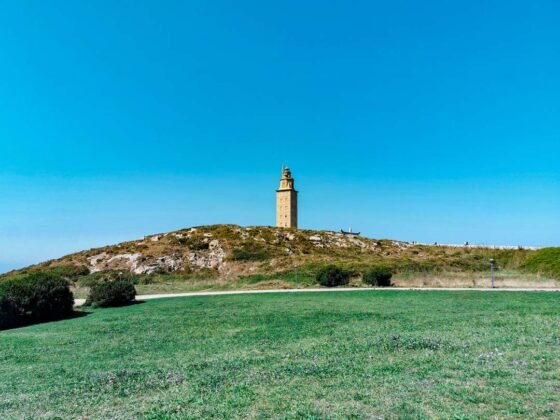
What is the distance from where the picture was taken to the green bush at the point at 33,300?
1764cm

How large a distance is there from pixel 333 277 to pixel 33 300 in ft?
54.9

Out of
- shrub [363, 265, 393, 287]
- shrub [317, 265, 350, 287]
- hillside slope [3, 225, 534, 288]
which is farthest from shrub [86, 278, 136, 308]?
shrub [363, 265, 393, 287]

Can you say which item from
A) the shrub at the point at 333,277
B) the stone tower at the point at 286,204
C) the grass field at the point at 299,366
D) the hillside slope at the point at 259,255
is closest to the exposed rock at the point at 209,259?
the hillside slope at the point at 259,255

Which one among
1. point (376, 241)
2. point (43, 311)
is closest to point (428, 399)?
point (43, 311)

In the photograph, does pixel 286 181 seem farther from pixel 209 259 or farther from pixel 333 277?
pixel 333 277

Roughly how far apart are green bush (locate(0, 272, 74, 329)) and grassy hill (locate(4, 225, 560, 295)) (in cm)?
1108

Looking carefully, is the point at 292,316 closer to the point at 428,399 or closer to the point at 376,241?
the point at 428,399

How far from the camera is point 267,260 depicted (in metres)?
41.1

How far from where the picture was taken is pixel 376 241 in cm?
5478

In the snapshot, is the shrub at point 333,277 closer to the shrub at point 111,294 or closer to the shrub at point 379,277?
the shrub at point 379,277

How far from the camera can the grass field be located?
5.48 metres

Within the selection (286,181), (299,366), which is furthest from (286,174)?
(299,366)

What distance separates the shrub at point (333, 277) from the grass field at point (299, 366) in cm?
1311

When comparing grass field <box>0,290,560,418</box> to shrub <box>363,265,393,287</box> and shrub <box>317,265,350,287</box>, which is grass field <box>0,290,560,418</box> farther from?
shrub <box>317,265,350,287</box>
